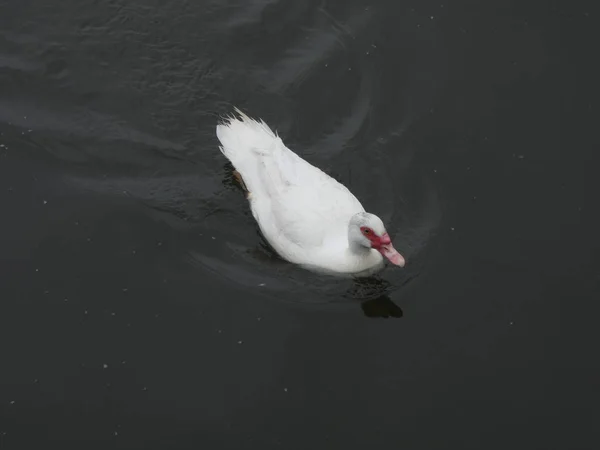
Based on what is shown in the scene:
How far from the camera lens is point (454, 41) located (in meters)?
10.4

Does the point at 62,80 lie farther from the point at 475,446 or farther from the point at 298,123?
the point at 475,446

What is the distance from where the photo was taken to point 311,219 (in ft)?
27.3

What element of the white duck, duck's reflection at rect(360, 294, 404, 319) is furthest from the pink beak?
duck's reflection at rect(360, 294, 404, 319)

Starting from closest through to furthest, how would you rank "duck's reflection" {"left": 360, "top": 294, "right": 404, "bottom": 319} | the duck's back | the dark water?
1. the dark water
2. "duck's reflection" {"left": 360, "top": 294, "right": 404, "bottom": 319}
3. the duck's back

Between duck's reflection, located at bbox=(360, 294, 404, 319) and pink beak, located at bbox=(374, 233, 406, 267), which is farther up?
pink beak, located at bbox=(374, 233, 406, 267)

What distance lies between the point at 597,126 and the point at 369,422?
14.4 ft

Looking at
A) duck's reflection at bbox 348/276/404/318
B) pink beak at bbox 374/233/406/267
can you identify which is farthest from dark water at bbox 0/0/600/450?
pink beak at bbox 374/233/406/267

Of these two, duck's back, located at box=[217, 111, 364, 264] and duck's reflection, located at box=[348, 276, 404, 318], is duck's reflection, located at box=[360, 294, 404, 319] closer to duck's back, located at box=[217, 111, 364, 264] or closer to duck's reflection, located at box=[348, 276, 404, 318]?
duck's reflection, located at box=[348, 276, 404, 318]

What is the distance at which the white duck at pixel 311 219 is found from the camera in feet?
26.7

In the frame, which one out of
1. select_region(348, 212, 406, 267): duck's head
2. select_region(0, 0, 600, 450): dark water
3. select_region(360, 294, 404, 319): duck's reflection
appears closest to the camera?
select_region(0, 0, 600, 450): dark water

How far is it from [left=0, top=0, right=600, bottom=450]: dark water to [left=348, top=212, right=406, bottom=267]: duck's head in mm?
513

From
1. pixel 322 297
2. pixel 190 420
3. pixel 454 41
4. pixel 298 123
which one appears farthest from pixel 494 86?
pixel 190 420

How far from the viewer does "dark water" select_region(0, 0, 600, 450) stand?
7359mm

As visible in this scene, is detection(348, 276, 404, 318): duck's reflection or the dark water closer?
the dark water
